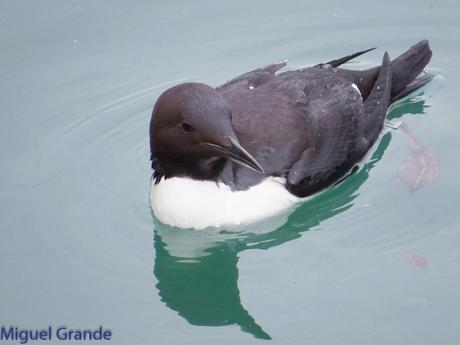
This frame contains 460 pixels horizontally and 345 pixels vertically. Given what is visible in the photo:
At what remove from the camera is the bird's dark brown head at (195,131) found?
5164 mm

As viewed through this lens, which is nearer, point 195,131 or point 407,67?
point 195,131

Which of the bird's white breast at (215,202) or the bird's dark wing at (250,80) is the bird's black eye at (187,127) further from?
the bird's dark wing at (250,80)

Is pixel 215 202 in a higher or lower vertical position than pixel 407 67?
lower

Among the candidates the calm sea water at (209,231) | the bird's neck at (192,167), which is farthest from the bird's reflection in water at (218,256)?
the bird's neck at (192,167)

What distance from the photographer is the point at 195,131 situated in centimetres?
524

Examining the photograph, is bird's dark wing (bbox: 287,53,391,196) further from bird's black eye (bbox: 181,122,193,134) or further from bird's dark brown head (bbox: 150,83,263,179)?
bird's black eye (bbox: 181,122,193,134)

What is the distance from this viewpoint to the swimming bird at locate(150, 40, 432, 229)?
5.24 meters

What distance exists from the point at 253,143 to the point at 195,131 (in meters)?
0.45

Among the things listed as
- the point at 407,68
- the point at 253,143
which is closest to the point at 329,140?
the point at 253,143

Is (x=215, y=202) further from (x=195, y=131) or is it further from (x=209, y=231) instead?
(x=195, y=131)

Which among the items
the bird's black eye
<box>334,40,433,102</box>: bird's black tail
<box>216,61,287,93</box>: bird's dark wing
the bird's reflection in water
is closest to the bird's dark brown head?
the bird's black eye

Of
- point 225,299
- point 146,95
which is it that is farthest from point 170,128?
point 146,95

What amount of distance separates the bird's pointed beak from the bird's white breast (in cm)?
39

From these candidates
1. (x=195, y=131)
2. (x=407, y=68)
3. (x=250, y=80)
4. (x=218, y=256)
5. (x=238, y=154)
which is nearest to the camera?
(x=238, y=154)
